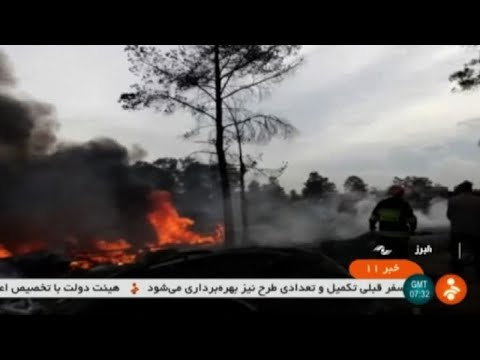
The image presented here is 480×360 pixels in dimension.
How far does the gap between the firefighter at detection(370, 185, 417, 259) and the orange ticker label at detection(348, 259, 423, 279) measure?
133 mm

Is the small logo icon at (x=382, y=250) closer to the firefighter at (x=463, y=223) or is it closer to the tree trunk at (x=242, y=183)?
the firefighter at (x=463, y=223)

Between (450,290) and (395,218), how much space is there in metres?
0.68

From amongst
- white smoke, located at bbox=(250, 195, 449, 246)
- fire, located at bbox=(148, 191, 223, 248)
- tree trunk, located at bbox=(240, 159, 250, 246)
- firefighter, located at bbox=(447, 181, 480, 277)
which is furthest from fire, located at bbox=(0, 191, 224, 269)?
firefighter, located at bbox=(447, 181, 480, 277)

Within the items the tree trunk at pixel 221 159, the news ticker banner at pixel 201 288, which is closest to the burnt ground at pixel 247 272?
the news ticker banner at pixel 201 288

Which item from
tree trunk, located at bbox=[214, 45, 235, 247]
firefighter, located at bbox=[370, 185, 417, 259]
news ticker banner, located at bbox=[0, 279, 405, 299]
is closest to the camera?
news ticker banner, located at bbox=[0, 279, 405, 299]

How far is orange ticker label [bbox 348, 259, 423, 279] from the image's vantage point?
13.5 feet

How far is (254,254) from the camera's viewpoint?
424 centimetres

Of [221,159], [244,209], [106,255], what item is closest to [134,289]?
[106,255]

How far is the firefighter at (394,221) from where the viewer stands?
425cm

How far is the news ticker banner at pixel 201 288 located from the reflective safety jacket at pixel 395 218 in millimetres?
398

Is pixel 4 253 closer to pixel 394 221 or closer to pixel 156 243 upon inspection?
pixel 156 243

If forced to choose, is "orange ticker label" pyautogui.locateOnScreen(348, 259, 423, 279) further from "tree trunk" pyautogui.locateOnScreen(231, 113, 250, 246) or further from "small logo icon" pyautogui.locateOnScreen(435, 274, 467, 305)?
"tree trunk" pyautogui.locateOnScreen(231, 113, 250, 246)
